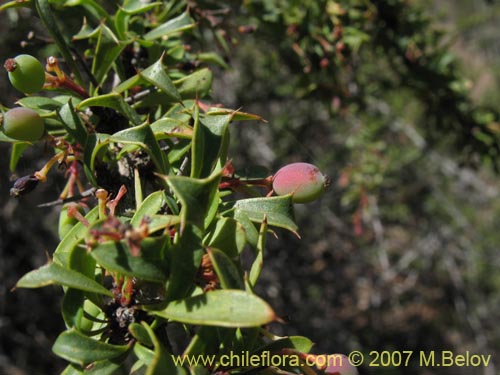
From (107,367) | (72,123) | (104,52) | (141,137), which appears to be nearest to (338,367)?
(107,367)

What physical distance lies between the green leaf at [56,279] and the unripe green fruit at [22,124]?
224mm

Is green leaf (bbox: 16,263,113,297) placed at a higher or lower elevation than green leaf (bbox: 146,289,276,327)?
higher

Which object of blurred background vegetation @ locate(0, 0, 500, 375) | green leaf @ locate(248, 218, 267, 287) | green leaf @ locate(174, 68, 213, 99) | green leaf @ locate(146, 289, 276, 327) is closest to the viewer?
green leaf @ locate(146, 289, 276, 327)

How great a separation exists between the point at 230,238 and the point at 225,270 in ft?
0.20

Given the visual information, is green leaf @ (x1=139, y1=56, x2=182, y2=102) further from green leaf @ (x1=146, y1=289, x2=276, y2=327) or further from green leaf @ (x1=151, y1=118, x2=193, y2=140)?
green leaf @ (x1=146, y1=289, x2=276, y2=327)

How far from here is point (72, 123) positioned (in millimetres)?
697

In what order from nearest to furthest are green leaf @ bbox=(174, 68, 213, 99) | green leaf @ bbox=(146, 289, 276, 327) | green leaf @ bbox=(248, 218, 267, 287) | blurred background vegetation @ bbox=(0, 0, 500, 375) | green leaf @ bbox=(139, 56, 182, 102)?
green leaf @ bbox=(146, 289, 276, 327) < green leaf @ bbox=(248, 218, 267, 287) < green leaf @ bbox=(139, 56, 182, 102) < green leaf @ bbox=(174, 68, 213, 99) < blurred background vegetation @ bbox=(0, 0, 500, 375)

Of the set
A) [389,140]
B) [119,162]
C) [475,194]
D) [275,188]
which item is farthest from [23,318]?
[475,194]

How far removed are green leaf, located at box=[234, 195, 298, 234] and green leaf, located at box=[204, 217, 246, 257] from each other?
0.05 meters

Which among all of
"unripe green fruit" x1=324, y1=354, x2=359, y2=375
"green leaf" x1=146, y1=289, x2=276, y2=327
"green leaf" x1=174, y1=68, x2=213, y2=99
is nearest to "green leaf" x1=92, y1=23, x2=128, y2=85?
"green leaf" x1=174, y1=68, x2=213, y2=99

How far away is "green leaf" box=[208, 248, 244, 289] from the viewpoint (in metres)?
0.50

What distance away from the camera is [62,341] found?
542 mm

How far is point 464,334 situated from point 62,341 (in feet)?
13.8

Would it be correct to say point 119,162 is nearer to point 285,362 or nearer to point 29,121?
point 29,121
